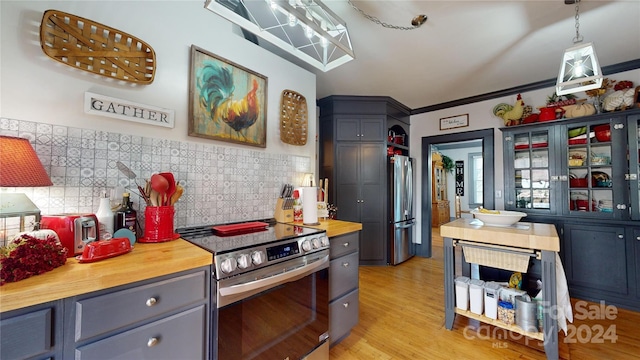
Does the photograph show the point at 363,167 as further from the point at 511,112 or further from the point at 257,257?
the point at 257,257

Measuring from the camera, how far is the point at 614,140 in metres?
2.48

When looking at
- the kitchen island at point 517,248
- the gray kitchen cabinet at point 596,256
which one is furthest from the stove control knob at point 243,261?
the gray kitchen cabinet at point 596,256

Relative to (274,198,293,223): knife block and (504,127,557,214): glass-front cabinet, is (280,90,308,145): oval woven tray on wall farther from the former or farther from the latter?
(504,127,557,214): glass-front cabinet

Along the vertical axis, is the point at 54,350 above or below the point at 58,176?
below

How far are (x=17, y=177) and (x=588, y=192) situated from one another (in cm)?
444

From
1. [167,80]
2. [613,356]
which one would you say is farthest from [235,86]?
[613,356]

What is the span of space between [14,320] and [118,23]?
1.47 meters

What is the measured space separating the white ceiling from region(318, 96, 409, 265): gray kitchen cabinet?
15.5 inches

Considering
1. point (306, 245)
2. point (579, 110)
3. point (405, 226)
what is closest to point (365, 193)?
point (405, 226)

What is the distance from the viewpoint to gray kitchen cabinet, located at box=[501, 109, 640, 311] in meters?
2.38

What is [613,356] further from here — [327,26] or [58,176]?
[58,176]

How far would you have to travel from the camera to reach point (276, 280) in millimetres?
1228

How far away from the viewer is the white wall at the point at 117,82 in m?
1.07

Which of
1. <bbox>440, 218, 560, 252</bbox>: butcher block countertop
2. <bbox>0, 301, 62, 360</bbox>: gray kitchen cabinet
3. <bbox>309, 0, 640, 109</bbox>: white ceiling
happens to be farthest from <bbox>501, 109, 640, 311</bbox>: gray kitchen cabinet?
<bbox>0, 301, 62, 360</bbox>: gray kitchen cabinet
